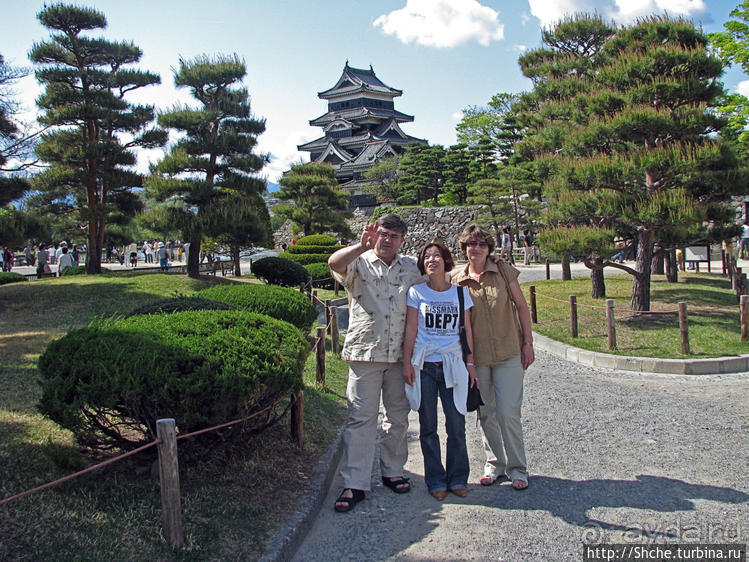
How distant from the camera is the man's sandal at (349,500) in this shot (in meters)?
3.67

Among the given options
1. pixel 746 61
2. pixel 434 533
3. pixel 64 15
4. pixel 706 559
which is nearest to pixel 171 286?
pixel 64 15

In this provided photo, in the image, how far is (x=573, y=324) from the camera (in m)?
9.21

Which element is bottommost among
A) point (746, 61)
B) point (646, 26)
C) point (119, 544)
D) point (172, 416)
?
point (119, 544)

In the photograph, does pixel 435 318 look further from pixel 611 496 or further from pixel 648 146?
pixel 648 146

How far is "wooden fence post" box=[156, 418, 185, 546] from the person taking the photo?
2.88m

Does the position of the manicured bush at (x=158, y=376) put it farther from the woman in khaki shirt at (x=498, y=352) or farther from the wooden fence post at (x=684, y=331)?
the wooden fence post at (x=684, y=331)

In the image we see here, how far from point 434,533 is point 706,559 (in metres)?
1.37

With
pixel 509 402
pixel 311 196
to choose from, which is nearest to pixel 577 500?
pixel 509 402

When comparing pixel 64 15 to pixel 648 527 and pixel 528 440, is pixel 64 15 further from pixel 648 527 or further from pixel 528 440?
pixel 648 527

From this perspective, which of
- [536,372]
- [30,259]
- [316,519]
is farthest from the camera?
[30,259]

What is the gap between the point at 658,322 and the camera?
962 cm

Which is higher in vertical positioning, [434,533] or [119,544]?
[119,544]

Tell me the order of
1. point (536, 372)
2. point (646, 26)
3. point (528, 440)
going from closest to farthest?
point (528, 440), point (536, 372), point (646, 26)

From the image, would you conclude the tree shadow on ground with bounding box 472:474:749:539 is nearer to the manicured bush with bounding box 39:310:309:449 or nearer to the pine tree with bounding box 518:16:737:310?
the manicured bush with bounding box 39:310:309:449
